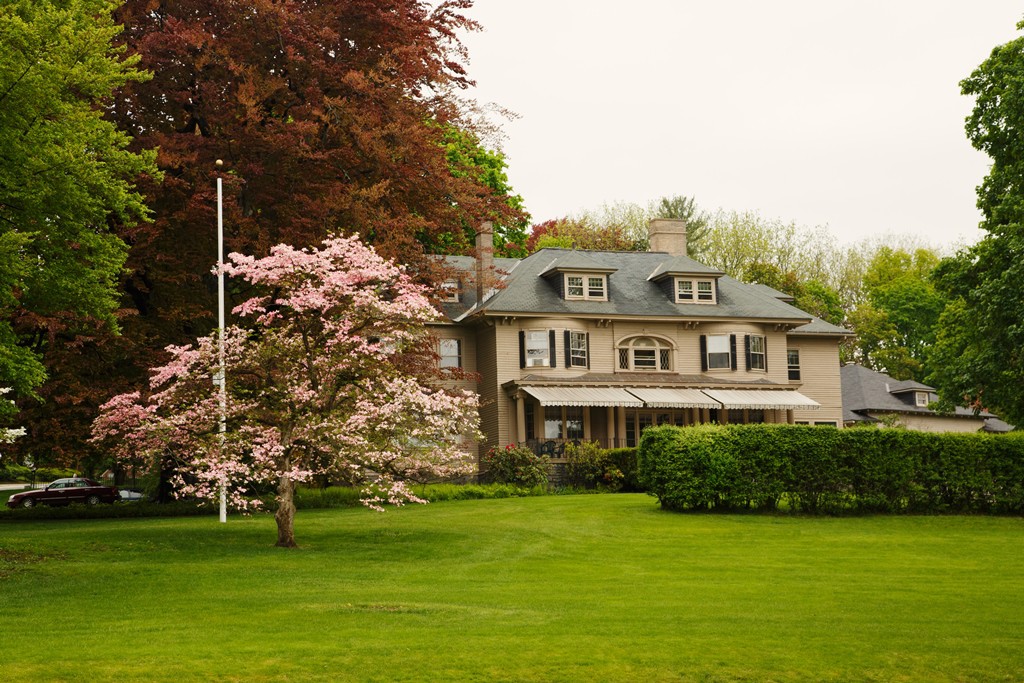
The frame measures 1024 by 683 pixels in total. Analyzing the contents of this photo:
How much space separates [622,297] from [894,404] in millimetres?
19856

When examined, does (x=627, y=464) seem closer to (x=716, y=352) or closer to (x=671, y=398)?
(x=671, y=398)

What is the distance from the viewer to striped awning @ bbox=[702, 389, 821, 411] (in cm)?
4284

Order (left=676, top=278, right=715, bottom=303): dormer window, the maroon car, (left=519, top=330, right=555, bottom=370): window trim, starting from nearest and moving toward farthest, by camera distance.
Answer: the maroon car
(left=519, top=330, right=555, bottom=370): window trim
(left=676, top=278, right=715, bottom=303): dormer window

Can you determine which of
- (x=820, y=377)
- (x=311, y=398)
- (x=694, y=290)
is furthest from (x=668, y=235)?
(x=311, y=398)

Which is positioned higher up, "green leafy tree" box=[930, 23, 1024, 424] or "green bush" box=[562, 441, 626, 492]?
"green leafy tree" box=[930, 23, 1024, 424]

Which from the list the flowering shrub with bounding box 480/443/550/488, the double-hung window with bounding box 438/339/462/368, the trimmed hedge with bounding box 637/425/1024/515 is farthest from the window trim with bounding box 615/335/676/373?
the trimmed hedge with bounding box 637/425/1024/515

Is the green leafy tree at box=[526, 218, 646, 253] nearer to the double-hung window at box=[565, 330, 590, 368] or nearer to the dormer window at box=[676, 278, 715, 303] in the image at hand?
the dormer window at box=[676, 278, 715, 303]

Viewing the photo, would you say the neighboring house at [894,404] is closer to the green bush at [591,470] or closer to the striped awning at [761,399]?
the striped awning at [761,399]

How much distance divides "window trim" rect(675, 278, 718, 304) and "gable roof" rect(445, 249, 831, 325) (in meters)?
0.28

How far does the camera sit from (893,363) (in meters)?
71.6

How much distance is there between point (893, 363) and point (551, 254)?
34415 mm

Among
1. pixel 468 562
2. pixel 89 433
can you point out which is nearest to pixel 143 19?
pixel 89 433

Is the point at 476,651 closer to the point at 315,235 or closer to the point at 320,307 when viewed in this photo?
the point at 320,307

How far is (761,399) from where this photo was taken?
43.6 metres
